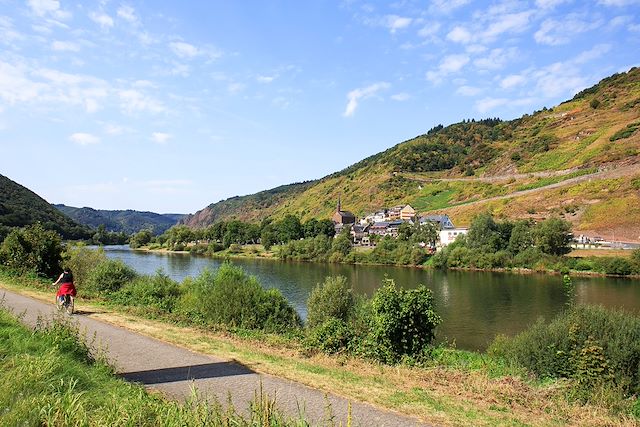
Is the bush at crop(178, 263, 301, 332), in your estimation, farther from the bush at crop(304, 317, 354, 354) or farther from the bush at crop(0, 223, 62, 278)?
the bush at crop(0, 223, 62, 278)

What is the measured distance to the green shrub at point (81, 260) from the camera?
3209 centimetres

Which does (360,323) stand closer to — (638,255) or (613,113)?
(638,255)

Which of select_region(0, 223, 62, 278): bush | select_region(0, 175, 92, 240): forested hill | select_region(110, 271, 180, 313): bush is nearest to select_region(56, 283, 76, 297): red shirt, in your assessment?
select_region(110, 271, 180, 313): bush

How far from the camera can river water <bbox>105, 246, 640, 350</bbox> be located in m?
32.3

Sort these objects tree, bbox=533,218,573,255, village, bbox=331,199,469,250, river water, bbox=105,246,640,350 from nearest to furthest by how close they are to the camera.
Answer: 1. river water, bbox=105,246,640,350
2. tree, bbox=533,218,573,255
3. village, bbox=331,199,469,250

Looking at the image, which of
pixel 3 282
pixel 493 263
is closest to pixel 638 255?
pixel 493 263

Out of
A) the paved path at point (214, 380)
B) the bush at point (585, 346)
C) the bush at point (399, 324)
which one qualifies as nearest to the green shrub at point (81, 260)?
the paved path at point (214, 380)

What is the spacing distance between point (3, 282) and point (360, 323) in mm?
19984

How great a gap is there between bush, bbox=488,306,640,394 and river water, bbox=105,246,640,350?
9.94m

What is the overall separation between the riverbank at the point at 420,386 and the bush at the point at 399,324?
3.43 feet

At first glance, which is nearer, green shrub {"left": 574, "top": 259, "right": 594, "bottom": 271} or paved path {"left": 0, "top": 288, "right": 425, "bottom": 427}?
paved path {"left": 0, "top": 288, "right": 425, "bottom": 427}

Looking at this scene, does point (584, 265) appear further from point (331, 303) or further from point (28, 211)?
point (28, 211)

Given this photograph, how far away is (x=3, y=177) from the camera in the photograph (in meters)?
138

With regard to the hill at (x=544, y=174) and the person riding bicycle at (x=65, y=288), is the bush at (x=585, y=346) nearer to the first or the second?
the person riding bicycle at (x=65, y=288)
